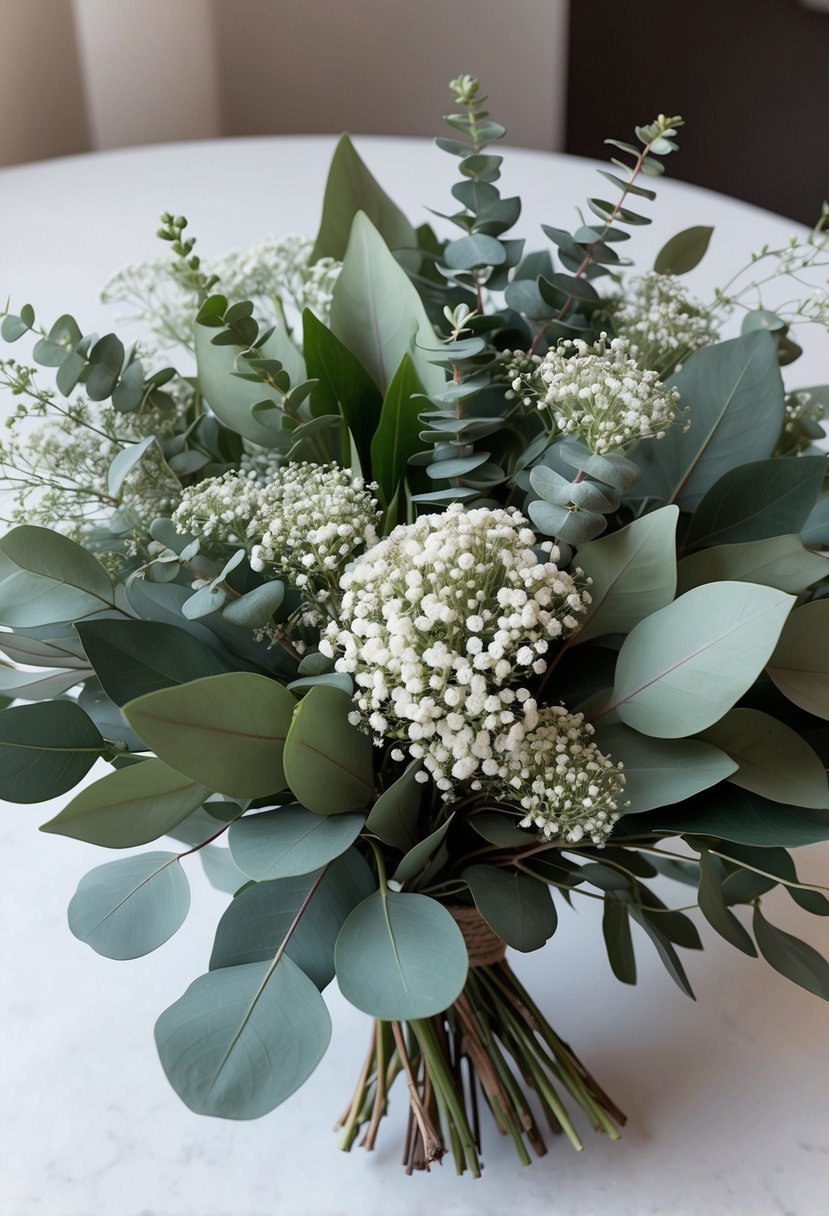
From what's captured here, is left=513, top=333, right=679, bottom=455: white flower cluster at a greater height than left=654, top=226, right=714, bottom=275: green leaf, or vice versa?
left=513, top=333, right=679, bottom=455: white flower cluster

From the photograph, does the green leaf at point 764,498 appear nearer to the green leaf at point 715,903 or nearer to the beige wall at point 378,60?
the green leaf at point 715,903

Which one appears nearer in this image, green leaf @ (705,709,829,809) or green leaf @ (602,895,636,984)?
green leaf @ (705,709,829,809)

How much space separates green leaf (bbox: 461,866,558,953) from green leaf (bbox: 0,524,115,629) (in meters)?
0.19

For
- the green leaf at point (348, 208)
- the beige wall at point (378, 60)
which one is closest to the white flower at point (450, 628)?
the green leaf at point (348, 208)

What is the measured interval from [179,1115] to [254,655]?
262mm

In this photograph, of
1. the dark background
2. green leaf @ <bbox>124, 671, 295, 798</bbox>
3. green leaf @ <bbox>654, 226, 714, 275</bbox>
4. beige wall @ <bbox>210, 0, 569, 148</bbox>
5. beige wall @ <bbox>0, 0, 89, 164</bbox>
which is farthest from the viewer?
the dark background

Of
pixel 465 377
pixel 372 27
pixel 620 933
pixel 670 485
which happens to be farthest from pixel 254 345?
pixel 372 27

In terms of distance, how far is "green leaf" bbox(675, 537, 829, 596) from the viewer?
47cm

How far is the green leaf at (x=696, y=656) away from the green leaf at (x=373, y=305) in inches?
7.9

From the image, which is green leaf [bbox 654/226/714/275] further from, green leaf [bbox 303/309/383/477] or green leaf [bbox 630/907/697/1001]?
green leaf [bbox 630/907/697/1001]

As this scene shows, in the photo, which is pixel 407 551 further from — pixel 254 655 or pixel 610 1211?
pixel 610 1211

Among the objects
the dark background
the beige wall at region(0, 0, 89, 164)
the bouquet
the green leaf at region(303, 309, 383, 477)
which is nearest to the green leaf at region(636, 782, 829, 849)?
the bouquet

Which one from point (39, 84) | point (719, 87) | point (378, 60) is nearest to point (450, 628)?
point (39, 84)

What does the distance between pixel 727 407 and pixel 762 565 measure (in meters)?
0.10
